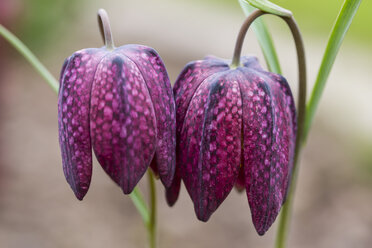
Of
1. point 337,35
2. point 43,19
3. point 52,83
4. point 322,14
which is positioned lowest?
point 322,14

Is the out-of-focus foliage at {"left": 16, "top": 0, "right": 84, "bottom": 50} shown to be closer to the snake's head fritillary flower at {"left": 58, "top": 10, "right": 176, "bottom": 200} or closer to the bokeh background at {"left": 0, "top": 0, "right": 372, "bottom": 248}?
the bokeh background at {"left": 0, "top": 0, "right": 372, "bottom": 248}

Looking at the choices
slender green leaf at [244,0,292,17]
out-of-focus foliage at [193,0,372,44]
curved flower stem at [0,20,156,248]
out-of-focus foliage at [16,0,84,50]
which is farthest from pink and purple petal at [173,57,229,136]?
out-of-focus foliage at [193,0,372,44]

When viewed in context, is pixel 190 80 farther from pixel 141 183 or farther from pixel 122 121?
pixel 141 183

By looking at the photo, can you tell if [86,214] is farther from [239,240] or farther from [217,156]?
[217,156]

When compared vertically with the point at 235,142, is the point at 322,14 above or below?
below

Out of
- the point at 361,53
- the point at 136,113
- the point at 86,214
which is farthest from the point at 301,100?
the point at 361,53

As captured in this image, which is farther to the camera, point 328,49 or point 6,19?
point 6,19

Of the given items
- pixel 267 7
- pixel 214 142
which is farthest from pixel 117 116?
pixel 267 7
